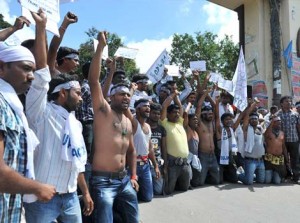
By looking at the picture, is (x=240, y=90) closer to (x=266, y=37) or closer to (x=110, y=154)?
(x=110, y=154)

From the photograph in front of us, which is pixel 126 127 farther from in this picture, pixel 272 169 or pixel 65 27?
pixel 272 169

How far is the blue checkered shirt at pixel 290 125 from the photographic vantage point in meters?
8.21

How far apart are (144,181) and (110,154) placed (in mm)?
2021

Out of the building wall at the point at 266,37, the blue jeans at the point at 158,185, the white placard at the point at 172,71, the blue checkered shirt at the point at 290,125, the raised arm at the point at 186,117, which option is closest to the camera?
the blue jeans at the point at 158,185

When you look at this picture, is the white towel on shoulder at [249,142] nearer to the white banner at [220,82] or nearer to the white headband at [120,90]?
the white banner at [220,82]

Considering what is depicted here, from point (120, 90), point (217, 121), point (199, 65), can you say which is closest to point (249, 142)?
point (217, 121)

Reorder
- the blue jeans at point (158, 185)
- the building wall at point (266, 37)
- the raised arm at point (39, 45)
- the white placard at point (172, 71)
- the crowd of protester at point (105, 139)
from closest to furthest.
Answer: the crowd of protester at point (105, 139) < the raised arm at point (39, 45) < the blue jeans at point (158, 185) < the white placard at point (172, 71) < the building wall at point (266, 37)

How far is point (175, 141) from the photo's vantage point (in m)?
6.48

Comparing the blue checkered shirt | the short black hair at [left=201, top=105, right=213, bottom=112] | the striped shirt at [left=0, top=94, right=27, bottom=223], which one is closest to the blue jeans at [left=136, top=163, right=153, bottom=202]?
the short black hair at [left=201, top=105, right=213, bottom=112]

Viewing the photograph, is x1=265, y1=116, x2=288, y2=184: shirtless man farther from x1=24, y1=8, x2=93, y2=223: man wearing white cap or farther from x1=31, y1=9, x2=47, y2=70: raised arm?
x1=31, y1=9, x2=47, y2=70: raised arm

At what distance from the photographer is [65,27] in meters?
3.62

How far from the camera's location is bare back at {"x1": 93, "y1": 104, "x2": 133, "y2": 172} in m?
3.73

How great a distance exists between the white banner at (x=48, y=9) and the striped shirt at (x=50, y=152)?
2.28ft

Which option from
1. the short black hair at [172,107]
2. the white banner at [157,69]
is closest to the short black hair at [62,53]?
the short black hair at [172,107]
